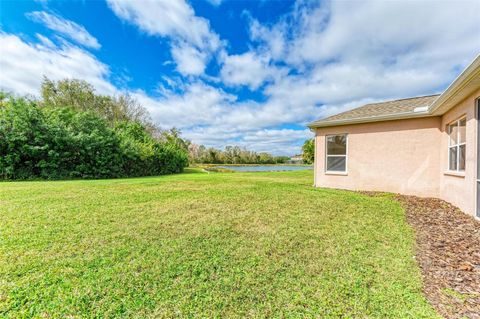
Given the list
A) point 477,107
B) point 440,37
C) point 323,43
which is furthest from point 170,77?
point 477,107

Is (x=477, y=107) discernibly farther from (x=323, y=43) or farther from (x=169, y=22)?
(x=169, y=22)

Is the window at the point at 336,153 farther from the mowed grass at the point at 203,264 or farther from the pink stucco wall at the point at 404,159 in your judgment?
the mowed grass at the point at 203,264

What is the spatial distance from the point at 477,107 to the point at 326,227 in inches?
182

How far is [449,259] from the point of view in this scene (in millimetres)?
2934

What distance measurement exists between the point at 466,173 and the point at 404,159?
8.04 feet

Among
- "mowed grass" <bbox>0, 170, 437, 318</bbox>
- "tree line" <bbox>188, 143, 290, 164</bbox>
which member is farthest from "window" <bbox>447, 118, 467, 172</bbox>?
"tree line" <bbox>188, 143, 290, 164</bbox>

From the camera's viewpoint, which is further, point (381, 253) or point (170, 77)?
point (170, 77)

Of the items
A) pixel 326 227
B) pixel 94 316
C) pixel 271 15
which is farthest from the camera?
pixel 271 15

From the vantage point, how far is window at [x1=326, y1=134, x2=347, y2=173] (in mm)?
8797

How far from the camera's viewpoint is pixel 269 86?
1591 centimetres

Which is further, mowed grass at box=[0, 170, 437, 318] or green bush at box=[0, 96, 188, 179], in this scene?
green bush at box=[0, 96, 188, 179]

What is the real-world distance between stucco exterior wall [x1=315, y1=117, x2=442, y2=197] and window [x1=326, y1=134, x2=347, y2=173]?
0.19m

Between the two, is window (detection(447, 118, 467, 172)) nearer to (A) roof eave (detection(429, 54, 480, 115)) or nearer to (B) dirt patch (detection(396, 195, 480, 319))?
(A) roof eave (detection(429, 54, 480, 115))

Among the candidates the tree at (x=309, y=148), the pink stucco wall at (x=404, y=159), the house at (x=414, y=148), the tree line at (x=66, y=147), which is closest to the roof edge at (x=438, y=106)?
the house at (x=414, y=148)
